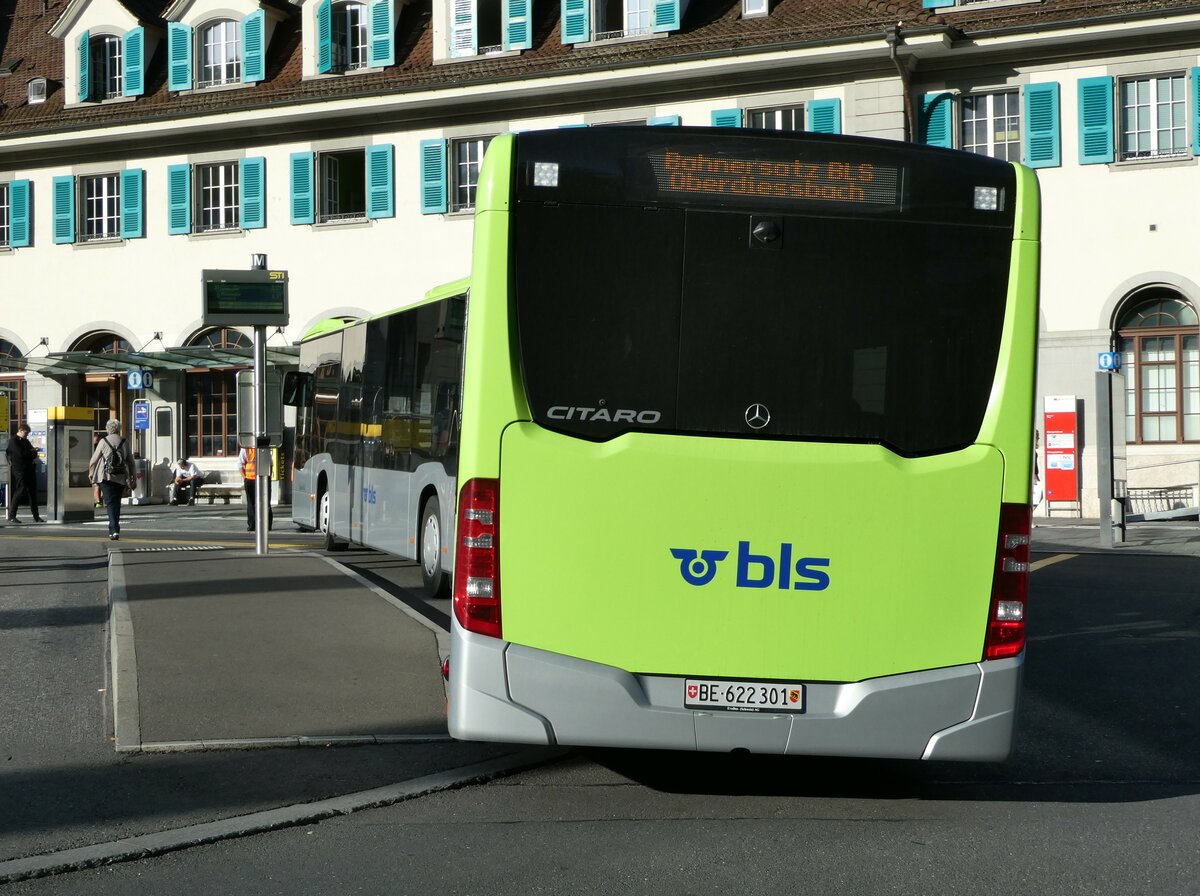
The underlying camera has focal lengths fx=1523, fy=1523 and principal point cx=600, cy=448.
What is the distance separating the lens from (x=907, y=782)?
22.7 ft

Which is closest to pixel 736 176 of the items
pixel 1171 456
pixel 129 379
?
pixel 1171 456

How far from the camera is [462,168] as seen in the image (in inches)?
1233

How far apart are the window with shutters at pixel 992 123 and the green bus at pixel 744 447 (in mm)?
22749

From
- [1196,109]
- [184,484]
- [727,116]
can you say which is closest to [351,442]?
[727,116]

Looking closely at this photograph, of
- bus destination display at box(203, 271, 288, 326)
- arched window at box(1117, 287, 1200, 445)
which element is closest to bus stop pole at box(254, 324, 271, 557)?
bus destination display at box(203, 271, 288, 326)

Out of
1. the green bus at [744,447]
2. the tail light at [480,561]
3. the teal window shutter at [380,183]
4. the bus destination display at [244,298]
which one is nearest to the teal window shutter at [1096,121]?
the teal window shutter at [380,183]

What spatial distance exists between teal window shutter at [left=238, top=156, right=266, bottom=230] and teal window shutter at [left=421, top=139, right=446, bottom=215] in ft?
12.7

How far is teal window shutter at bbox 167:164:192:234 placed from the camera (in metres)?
33.2

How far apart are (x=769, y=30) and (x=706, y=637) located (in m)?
24.5

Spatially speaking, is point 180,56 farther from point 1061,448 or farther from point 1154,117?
point 1061,448

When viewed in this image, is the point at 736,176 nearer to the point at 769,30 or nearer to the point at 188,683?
the point at 188,683

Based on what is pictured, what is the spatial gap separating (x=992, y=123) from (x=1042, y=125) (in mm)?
971

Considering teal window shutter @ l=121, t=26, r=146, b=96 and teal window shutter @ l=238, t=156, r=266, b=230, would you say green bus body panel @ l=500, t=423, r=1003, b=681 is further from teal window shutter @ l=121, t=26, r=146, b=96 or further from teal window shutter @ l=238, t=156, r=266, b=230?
teal window shutter @ l=121, t=26, r=146, b=96

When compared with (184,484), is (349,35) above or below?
above
